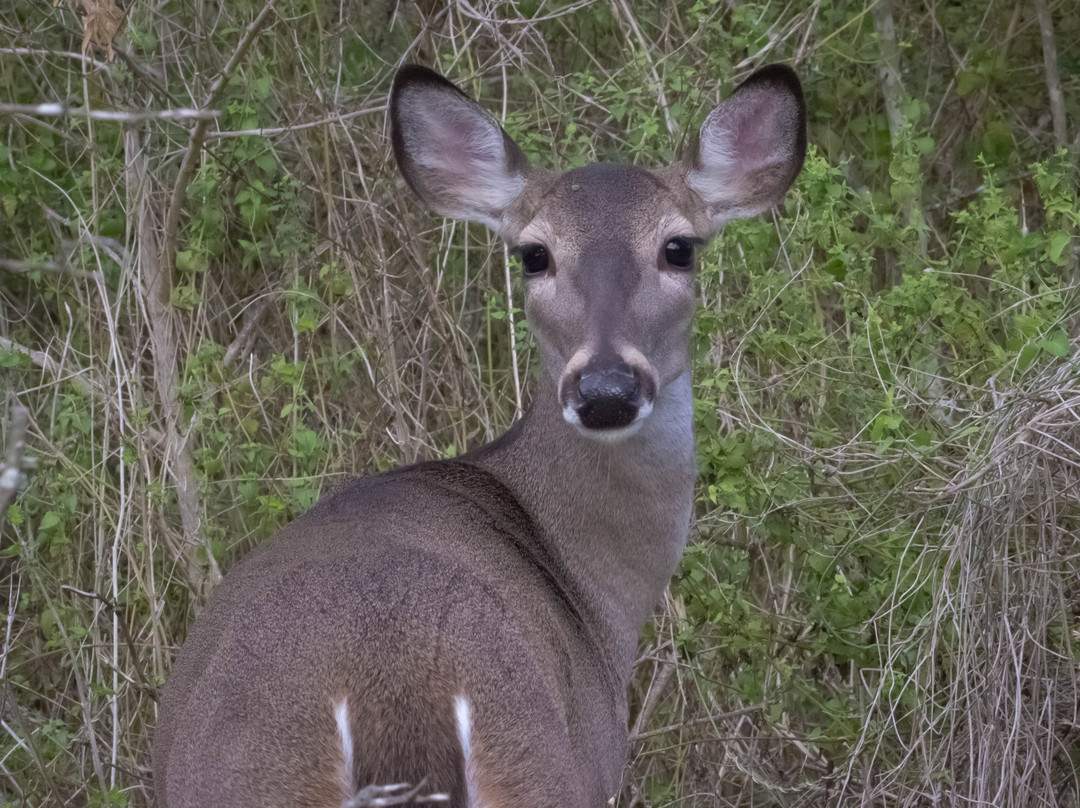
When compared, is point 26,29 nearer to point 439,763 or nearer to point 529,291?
point 529,291

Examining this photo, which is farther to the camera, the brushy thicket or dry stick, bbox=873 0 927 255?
dry stick, bbox=873 0 927 255

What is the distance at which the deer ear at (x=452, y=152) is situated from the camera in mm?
3842

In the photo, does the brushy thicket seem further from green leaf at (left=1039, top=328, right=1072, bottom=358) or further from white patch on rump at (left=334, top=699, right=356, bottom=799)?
white patch on rump at (left=334, top=699, right=356, bottom=799)

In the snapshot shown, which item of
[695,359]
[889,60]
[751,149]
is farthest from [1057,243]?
[889,60]

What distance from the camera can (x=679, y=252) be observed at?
3641 mm

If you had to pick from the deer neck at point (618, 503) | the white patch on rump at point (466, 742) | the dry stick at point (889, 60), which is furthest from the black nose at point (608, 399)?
the dry stick at point (889, 60)

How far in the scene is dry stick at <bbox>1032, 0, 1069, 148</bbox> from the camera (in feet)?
18.7

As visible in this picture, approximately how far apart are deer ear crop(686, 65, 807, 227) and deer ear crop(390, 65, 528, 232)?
46 cm

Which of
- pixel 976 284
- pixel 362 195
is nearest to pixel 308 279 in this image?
pixel 362 195

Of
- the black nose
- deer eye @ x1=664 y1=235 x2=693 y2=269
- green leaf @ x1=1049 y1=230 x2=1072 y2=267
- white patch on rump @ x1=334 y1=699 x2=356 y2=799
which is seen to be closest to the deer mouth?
the black nose

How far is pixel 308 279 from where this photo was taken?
544cm

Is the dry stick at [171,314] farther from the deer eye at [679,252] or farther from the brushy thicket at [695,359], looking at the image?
the deer eye at [679,252]

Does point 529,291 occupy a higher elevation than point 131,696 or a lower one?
higher

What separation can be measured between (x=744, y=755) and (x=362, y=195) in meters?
2.29
